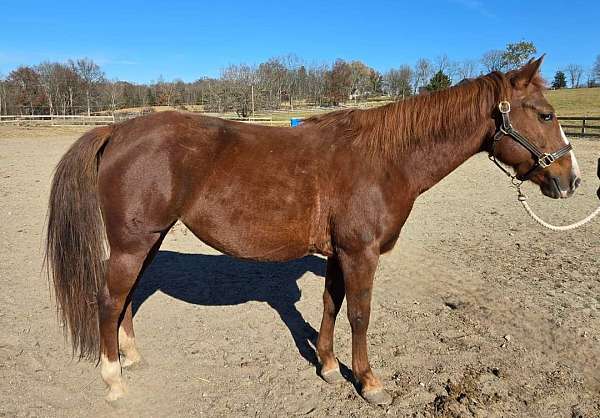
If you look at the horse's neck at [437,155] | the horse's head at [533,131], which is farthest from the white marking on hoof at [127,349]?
the horse's head at [533,131]

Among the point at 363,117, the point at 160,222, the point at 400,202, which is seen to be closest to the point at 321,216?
the point at 400,202

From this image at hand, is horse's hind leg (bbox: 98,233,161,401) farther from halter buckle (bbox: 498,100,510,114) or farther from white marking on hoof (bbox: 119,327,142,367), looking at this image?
halter buckle (bbox: 498,100,510,114)

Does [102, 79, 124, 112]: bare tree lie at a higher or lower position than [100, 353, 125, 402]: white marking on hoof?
higher

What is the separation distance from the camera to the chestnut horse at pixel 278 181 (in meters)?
2.79

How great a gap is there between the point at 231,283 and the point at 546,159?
3.68m

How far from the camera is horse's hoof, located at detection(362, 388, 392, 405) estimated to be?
9.76ft

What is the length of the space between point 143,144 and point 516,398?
3.26 metres

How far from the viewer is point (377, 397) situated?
2992 millimetres

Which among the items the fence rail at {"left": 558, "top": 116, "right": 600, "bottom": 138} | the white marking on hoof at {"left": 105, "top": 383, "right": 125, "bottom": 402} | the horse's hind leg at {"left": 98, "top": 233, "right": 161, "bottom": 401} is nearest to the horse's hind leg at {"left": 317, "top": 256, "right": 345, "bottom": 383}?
the horse's hind leg at {"left": 98, "top": 233, "right": 161, "bottom": 401}

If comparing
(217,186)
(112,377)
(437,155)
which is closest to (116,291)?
(112,377)

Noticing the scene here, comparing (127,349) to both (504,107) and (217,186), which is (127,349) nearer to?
(217,186)

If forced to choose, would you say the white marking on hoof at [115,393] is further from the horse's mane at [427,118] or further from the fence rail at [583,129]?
the fence rail at [583,129]

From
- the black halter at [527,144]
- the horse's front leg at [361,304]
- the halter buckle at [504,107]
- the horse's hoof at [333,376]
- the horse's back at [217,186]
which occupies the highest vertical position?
the halter buckle at [504,107]

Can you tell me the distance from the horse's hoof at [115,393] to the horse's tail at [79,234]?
0.44 metres
